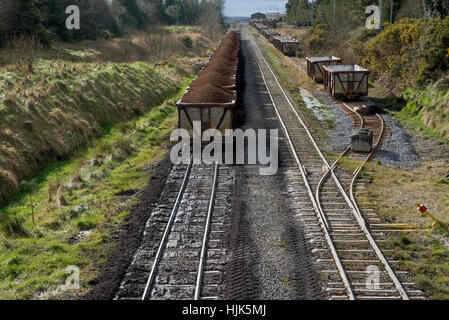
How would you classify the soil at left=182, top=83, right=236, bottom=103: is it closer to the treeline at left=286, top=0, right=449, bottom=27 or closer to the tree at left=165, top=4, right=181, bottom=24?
the treeline at left=286, top=0, right=449, bottom=27

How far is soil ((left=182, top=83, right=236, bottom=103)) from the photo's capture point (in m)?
17.9

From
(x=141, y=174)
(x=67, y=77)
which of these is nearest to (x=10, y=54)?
(x=67, y=77)

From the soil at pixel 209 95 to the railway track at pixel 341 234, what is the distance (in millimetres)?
3632

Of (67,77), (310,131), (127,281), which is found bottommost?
(127,281)

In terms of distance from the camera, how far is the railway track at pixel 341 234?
8.43m

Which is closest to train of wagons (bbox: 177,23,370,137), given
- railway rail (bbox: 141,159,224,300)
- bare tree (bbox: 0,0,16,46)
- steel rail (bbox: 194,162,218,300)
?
steel rail (bbox: 194,162,218,300)

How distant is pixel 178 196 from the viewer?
13.1 metres

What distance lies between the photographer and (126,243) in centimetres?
1046

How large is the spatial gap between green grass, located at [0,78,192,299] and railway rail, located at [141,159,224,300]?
4.56 ft

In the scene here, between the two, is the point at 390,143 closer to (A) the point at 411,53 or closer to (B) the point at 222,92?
(B) the point at 222,92

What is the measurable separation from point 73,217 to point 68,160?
20.4 feet

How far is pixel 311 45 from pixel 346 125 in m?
31.8

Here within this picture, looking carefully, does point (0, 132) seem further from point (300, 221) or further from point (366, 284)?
point (366, 284)

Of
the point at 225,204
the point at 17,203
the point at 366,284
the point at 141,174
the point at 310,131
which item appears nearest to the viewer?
the point at 366,284
